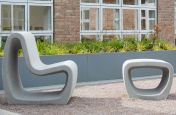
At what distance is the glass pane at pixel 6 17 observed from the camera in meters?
12.5

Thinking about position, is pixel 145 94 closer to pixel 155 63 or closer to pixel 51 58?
pixel 155 63

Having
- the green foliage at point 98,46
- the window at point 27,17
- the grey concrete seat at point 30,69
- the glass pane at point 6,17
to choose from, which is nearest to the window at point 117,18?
the green foliage at point 98,46

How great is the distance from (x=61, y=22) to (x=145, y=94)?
5220 millimetres

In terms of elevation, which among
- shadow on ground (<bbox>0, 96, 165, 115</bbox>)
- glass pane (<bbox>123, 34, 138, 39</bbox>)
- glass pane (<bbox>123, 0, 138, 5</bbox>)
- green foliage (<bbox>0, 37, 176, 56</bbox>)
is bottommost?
shadow on ground (<bbox>0, 96, 165, 115</bbox>)

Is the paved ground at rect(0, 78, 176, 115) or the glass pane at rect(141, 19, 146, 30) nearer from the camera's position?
the paved ground at rect(0, 78, 176, 115)

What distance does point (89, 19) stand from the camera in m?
14.6

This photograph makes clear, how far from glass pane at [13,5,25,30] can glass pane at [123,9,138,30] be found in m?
3.90

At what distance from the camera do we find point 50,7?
13438 millimetres

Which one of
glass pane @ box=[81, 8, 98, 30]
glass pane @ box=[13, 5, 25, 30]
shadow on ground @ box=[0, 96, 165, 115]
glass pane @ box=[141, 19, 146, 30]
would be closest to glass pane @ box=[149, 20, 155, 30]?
glass pane @ box=[141, 19, 146, 30]

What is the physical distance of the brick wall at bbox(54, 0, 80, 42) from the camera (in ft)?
44.4

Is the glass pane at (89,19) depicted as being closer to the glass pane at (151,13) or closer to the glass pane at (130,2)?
the glass pane at (130,2)

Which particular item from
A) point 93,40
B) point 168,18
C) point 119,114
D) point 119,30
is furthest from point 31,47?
point 168,18

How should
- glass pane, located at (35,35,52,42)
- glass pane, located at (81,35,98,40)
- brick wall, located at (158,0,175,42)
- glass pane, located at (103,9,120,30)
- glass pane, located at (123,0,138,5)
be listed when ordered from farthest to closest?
brick wall, located at (158,0,175,42), glass pane, located at (123,0,138,5), glass pane, located at (103,9,120,30), glass pane, located at (81,35,98,40), glass pane, located at (35,35,52,42)

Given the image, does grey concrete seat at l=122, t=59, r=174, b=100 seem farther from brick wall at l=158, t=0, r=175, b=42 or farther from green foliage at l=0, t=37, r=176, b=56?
brick wall at l=158, t=0, r=175, b=42
